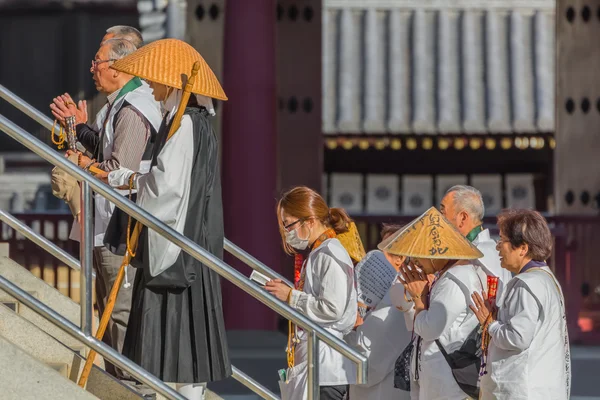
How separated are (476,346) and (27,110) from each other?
8.18 ft

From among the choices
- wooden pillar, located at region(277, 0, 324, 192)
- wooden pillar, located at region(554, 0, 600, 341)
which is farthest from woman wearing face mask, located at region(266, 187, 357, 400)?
wooden pillar, located at region(554, 0, 600, 341)

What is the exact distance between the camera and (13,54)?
13.9 m

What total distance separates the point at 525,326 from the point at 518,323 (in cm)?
3

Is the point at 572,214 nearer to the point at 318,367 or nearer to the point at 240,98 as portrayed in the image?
the point at 240,98

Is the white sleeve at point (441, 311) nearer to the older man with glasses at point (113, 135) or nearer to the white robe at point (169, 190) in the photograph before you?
the white robe at point (169, 190)

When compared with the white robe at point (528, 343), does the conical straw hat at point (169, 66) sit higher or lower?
higher

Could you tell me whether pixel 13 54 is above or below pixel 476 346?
above

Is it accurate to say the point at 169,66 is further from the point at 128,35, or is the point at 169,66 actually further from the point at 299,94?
the point at 299,94

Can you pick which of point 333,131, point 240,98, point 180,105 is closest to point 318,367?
point 180,105

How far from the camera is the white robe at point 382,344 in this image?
5473 mm

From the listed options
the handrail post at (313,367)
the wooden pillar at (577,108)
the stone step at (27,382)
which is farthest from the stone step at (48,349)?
the wooden pillar at (577,108)

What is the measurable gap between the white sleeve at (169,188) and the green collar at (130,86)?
83 centimetres

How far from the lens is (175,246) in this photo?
4637mm

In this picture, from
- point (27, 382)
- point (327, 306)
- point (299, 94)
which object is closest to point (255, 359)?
point (299, 94)
